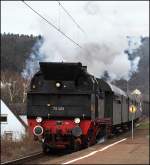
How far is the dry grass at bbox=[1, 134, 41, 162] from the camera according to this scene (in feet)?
85.7

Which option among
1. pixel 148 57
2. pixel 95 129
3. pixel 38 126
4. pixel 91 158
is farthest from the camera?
pixel 148 57

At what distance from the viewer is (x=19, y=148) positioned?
29.9 m

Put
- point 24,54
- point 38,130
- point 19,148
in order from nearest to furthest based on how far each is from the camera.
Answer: point 38,130
point 19,148
point 24,54

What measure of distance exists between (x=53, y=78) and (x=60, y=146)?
2.67 meters

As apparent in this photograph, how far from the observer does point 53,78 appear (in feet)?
67.6

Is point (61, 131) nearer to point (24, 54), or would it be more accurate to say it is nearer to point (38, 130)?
point (38, 130)

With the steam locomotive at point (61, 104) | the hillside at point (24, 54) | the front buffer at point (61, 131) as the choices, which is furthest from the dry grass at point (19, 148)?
the hillside at point (24, 54)

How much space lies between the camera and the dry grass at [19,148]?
85.7 feet

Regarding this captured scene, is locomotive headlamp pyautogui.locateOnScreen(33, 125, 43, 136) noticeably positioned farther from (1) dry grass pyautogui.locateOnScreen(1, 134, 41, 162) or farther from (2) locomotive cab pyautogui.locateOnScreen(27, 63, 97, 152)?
(1) dry grass pyautogui.locateOnScreen(1, 134, 41, 162)

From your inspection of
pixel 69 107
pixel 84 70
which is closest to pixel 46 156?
pixel 69 107

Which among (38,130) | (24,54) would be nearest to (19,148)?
(38,130)

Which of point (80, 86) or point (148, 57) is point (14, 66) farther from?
point (80, 86)

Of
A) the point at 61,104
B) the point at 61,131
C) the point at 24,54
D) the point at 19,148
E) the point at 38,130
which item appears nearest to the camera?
the point at 38,130

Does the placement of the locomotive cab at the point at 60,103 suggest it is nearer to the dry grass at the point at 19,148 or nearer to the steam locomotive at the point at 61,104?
the steam locomotive at the point at 61,104
